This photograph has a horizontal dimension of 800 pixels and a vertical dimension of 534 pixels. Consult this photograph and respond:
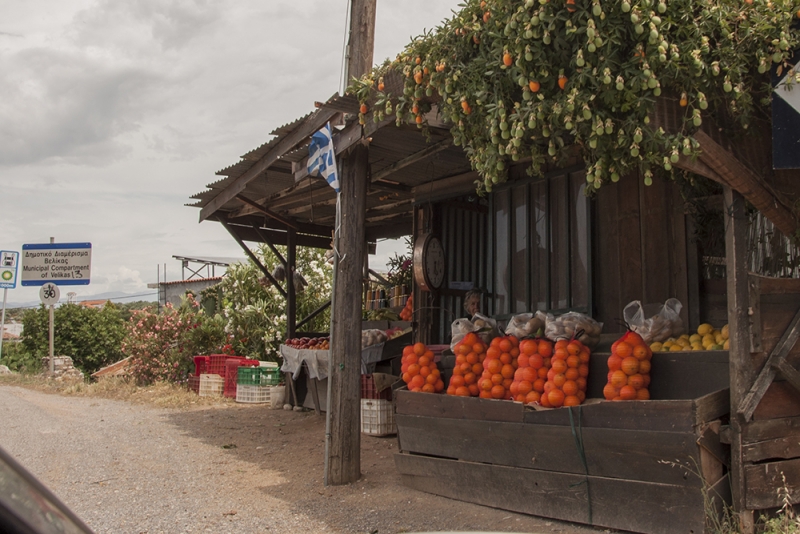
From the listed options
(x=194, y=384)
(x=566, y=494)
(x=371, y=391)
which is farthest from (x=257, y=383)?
(x=566, y=494)

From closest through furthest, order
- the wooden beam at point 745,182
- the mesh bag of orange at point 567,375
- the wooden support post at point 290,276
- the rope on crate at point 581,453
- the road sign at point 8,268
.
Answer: the wooden beam at point 745,182, the rope on crate at point 581,453, the mesh bag of orange at point 567,375, the wooden support post at point 290,276, the road sign at point 8,268

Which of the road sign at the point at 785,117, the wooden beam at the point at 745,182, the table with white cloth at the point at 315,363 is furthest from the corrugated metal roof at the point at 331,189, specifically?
the road sign at the point at 785,117

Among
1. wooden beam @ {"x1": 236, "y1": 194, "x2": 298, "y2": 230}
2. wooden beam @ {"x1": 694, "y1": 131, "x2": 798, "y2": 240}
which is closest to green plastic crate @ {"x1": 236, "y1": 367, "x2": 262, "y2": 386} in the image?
wooden beam @ {"x1": 236, "y1": 194, "x2": 298, "y2": 230}

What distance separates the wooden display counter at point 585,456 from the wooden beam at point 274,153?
2.90 metres

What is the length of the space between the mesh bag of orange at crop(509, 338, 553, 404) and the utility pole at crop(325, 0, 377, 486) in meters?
1.67

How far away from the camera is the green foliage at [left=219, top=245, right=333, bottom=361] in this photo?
1546 cm

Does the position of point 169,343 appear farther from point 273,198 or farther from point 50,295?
point 273,198

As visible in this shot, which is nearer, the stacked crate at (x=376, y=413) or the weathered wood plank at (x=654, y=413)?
the weathered wood plank at (x=654, y=413)

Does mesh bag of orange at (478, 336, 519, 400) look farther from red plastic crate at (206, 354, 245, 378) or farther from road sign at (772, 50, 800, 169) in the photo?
red plastic crate at (206, 354, 245, 378)

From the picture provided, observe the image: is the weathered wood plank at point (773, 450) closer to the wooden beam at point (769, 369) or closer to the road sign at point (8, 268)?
the wooden beam at point (769, 369)

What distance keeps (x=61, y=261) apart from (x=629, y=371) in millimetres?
16033

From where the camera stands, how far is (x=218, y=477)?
280 inches

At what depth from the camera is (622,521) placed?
4.66 m

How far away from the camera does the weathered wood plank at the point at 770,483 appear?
167 inches
